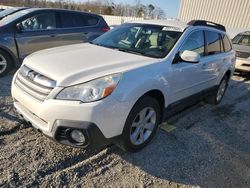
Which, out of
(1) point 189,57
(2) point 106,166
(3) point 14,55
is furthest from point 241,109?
(3) point 14,55

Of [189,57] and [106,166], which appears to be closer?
[106,166]

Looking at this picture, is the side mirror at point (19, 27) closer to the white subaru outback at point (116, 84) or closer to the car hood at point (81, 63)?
the white subaru outback at point (116, 84)

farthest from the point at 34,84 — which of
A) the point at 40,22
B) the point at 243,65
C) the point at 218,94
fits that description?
the point at 243,65

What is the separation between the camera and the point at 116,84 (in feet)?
8.53

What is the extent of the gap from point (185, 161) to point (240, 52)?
23.0 feet

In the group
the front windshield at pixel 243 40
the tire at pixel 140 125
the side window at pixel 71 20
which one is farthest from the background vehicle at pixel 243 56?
the tire at pixel 140 125

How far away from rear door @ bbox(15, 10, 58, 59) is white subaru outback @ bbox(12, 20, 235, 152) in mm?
2522

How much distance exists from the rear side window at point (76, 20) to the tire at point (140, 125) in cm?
442

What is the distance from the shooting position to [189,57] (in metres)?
3.36

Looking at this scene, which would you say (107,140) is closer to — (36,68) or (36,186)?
(36,186)

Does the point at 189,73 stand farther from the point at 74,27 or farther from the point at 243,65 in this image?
the point at 243,65

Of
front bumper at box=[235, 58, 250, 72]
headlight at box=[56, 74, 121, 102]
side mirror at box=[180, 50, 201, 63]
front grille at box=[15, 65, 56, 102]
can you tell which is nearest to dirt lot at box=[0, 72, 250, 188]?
front grille at box=[15, 65, 56, 102]

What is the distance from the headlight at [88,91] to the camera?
250cm

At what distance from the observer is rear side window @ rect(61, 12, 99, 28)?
6.70 m
